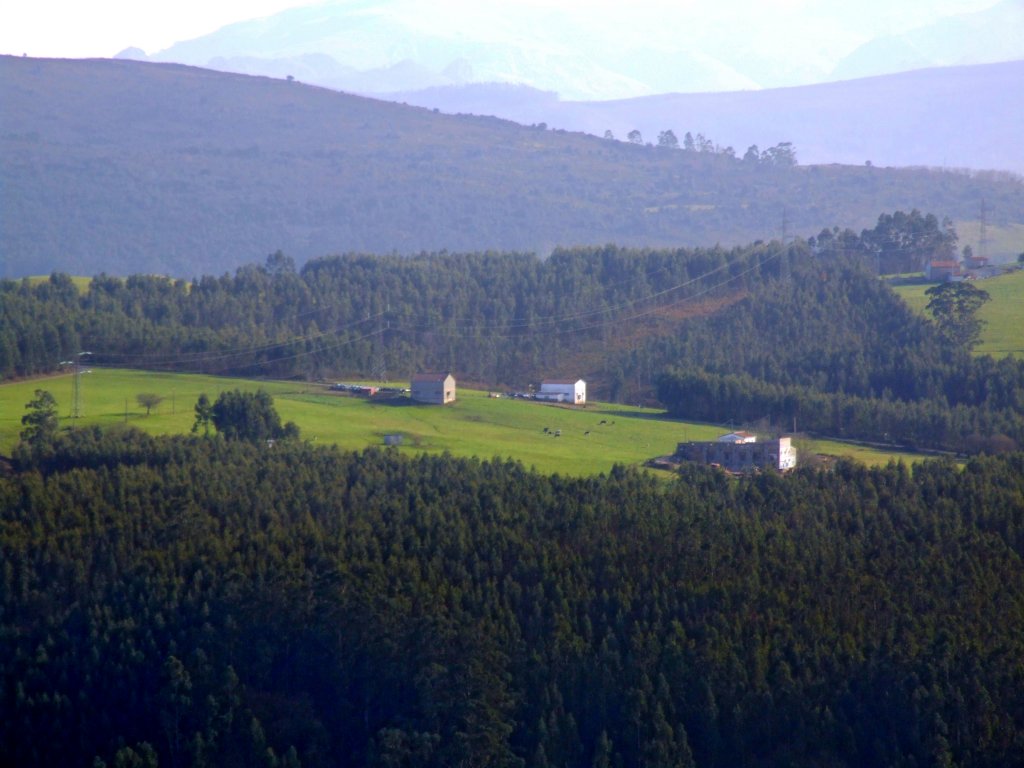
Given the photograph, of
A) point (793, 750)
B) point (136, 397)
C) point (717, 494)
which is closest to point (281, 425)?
point (136, 397)

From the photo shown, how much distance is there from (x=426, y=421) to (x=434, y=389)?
462 cm

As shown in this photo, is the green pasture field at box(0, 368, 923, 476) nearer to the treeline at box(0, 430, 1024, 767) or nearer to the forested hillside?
the treeline at box(0, 430, 1024, 767)

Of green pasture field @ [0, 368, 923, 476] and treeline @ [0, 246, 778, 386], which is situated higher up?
treeline @ [0, 246, 778, 386]

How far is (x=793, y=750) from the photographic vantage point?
27.6 meters

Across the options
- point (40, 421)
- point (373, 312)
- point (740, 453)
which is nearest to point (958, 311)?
point (740, 453)

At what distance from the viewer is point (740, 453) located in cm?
5047

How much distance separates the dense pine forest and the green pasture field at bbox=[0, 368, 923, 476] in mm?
2701

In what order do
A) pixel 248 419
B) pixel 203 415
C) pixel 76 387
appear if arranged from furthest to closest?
pixel 76 387 → pixel 203 415 → pixel 248 419

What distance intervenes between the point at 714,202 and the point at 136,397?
3454 inches

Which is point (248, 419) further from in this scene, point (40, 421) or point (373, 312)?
point (373, 312)

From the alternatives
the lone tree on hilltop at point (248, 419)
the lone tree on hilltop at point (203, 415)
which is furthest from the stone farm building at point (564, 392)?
the lone tree on hilltop at point (203, 415)

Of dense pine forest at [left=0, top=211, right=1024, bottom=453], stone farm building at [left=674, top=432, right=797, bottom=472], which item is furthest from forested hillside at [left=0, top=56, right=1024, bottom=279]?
stone farm building at [left=674, top=432, right=797, bottom=472]

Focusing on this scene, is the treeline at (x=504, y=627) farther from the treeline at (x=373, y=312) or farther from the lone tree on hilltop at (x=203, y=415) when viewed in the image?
the treeline at (x=373, y=312)

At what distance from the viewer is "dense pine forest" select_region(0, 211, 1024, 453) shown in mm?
59469
